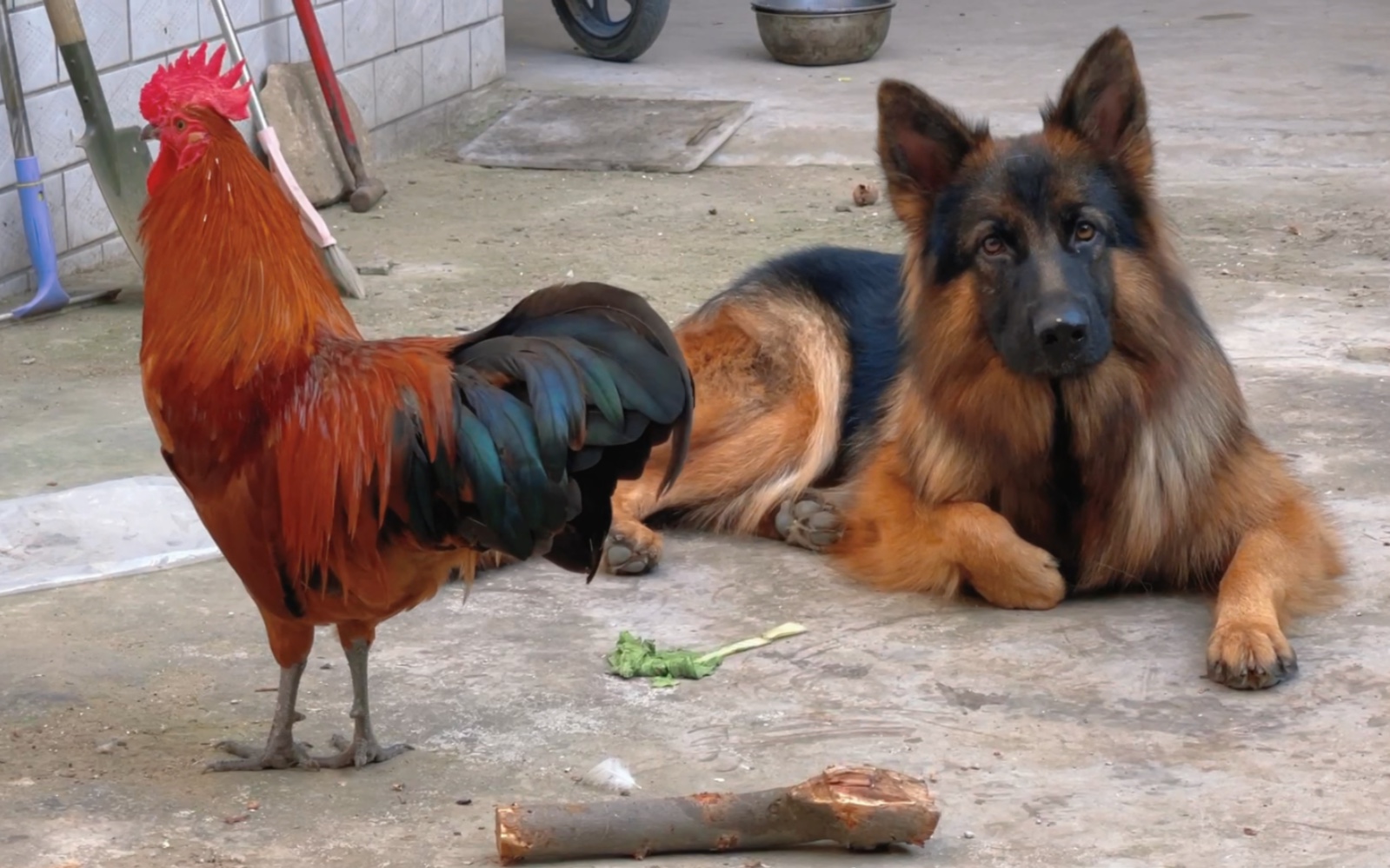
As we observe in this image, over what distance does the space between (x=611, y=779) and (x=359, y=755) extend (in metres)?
0.57

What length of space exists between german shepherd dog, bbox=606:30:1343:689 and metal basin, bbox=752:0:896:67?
287 inches

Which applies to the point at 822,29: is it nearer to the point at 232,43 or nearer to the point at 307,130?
the point at 307,130

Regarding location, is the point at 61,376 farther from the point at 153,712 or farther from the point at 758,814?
the point at 758,814

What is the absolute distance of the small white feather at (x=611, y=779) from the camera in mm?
4004

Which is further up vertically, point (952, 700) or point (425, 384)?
point (425, 384)

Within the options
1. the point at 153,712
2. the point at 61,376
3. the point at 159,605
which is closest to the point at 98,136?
the point at 61,376

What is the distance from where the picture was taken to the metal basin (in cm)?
1238

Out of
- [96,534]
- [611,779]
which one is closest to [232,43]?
[96,534]

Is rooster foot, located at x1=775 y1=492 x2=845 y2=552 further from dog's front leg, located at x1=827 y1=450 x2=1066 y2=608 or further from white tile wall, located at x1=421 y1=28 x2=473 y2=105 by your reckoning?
white tile wall, located at x1=421 y1=28 x2=473 y2=105

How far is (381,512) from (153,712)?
98 centimetres

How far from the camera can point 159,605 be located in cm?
504

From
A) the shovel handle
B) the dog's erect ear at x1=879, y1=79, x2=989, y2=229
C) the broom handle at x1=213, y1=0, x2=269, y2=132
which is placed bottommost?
the broom handle at x1=213, y1=0, x2=269, y2=132

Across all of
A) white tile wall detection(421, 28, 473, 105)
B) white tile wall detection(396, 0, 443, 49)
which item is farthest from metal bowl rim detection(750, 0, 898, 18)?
white tile wall detection(396, 0, 443, 49)

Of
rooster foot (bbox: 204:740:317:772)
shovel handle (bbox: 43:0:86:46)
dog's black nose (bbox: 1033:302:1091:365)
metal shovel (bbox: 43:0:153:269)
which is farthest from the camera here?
metal shovel (bbox: 43:0:153:269)
